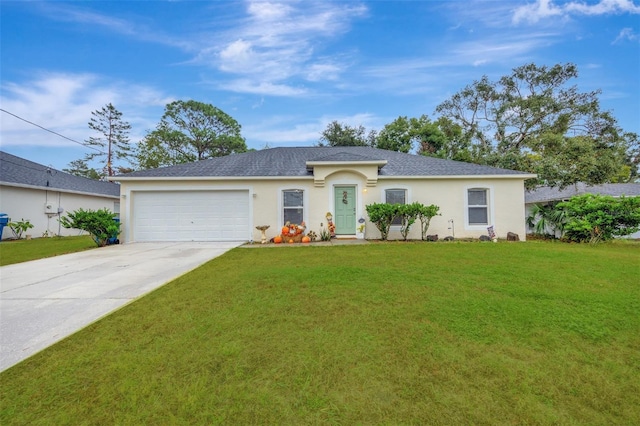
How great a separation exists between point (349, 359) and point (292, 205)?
820 centimetres

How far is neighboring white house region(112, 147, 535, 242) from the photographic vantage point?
32.8ft

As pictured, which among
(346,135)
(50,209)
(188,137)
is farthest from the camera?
(188,137)

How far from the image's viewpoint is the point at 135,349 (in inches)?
94.2

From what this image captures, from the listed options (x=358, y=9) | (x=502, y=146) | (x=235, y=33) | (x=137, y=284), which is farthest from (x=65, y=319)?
(x=502, y=146)

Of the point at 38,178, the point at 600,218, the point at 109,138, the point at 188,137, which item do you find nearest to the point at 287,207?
the point at 600,218

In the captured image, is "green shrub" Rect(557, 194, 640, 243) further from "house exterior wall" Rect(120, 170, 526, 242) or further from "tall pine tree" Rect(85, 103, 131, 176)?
"tall pine tree" Rect(85, 103, 131, 176)

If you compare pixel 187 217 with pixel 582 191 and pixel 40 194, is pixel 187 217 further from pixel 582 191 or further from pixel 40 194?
pixel 582 191

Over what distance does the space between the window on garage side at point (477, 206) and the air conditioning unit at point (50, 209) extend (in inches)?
795

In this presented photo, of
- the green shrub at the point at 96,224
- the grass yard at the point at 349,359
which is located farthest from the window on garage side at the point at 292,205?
the grass yard at the point at 349,359

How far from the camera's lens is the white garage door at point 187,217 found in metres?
10.1

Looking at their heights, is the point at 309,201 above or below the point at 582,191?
below

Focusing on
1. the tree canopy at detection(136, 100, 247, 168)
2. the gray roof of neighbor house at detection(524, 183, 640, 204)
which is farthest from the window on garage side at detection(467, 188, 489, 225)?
the tree canopy at detection(136, 100, 247, 168)

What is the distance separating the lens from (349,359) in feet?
7.29

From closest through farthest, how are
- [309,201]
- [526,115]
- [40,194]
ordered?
[309,201], [40,194], [526,115]
